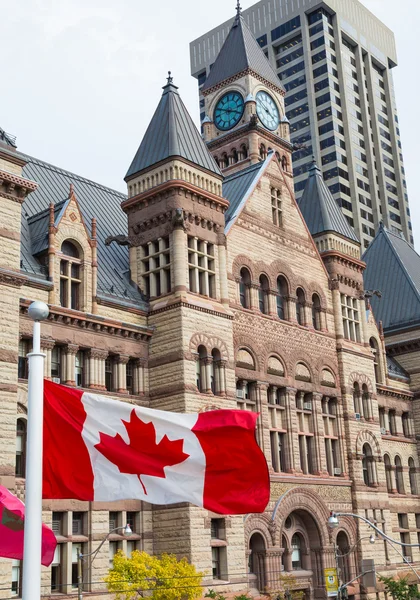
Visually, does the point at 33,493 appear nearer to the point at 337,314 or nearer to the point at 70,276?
the point at 70,276

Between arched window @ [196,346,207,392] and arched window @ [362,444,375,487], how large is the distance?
15373 millimetres

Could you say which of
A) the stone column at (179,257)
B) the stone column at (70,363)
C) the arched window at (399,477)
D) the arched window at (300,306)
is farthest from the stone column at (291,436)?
the arched window at (399,477)

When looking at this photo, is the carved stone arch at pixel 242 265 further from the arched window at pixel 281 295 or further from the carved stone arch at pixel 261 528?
the carved stone arch at pixel 261 528

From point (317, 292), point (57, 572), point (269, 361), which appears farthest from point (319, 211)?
point (57, 572)

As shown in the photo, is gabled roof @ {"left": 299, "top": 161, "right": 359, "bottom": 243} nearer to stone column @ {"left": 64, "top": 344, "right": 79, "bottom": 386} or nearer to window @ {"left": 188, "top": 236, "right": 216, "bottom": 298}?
window @ {"left": 188, "top": 236, "right": 216, "bottom": 298}

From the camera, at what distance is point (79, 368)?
38875 mm

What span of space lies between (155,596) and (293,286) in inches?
870

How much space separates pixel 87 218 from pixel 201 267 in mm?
7418

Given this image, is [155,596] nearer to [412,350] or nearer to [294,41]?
[412,350]

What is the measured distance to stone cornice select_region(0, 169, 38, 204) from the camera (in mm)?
33219

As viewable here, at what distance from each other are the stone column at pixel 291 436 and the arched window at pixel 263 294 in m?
4.64

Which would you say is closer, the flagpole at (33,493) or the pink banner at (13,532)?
the flagpole at (33,493)

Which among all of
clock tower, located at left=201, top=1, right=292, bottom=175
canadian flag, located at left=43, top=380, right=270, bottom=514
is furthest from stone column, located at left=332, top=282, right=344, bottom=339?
canadian flag, located at left=43, top=380, right=270, bottom=514

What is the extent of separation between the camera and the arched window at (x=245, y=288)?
153 feet
